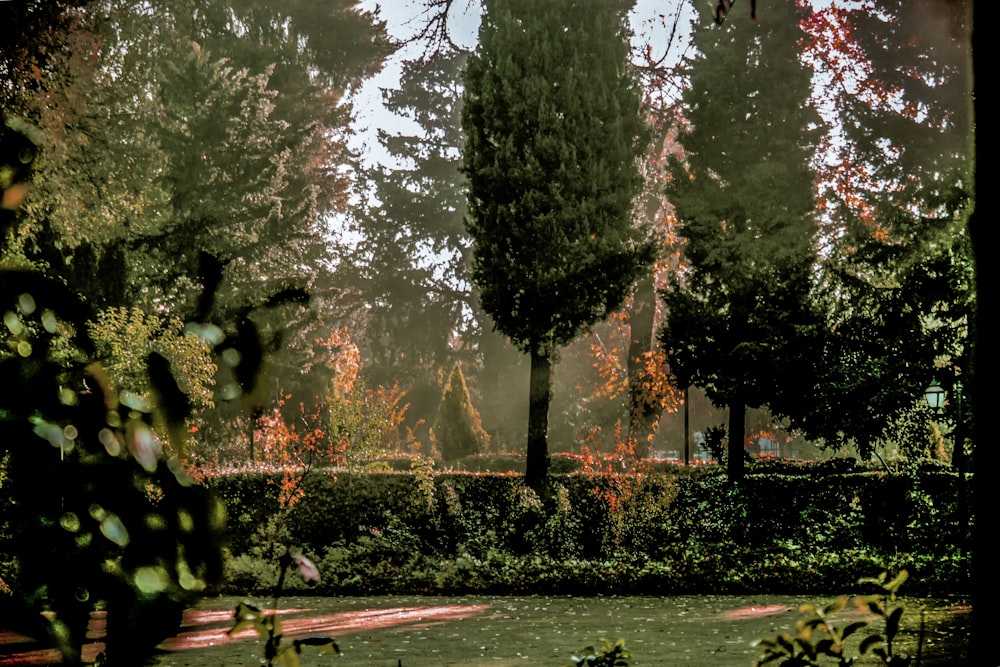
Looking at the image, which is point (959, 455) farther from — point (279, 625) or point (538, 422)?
point (279, 625)

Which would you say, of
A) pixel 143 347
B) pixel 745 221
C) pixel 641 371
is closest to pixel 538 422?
pixel 641 371

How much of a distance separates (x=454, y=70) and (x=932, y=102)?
2456 cm

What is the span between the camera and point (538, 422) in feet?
63.8

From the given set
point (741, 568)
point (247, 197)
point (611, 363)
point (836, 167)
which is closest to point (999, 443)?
point (741, 568)

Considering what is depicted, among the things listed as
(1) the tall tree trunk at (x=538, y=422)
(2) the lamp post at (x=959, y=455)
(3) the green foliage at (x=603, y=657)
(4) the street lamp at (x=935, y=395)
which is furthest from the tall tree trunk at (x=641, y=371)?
(3) the green foliage at (x=603, y=657)

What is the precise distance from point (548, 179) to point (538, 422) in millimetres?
5193

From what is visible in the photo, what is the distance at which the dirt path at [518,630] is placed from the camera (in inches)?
331

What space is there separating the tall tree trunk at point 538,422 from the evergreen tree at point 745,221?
2.93 meters

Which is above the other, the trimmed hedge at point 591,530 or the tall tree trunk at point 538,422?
the tall tree trunk at point 538,422

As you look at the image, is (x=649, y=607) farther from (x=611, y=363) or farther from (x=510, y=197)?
(x=611, y=363)

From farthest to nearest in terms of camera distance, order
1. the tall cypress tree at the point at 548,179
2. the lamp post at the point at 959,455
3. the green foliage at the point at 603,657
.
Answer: the tall cypress tree at the point at 548,179 → the lamp post at the point at 959,455 → the green foliage at the point at 603,657

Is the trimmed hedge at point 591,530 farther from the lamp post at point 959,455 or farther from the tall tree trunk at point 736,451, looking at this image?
the lamp post at point 959,455

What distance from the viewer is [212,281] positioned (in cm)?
161

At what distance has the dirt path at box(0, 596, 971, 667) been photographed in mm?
8405
